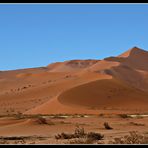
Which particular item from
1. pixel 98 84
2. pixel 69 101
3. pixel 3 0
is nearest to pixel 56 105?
pixel 69 101

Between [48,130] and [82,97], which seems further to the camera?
[82,97]

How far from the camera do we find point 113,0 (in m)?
6.55

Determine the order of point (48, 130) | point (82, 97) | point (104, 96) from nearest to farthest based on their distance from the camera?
point (48, 130) < point (82, 97) < point (104, 96)

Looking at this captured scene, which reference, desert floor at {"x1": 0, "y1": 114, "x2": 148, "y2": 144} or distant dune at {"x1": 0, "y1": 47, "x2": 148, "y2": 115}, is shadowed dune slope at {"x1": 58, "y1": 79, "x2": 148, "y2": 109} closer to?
distant dune at {"x1": 0, "y1": 47, "x2": 148, "y2": 115}

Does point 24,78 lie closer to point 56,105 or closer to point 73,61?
point 73,61

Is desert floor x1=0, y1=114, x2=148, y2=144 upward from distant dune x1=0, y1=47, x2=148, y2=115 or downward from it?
downward

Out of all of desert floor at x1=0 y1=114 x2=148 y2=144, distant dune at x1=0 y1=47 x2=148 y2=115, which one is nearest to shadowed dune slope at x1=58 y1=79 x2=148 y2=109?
distant dune at x1=0 y1=47 x2=148 y2=115

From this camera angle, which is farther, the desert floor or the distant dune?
the distant dune

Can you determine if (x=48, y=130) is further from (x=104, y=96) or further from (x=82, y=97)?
(x=104, y=96)

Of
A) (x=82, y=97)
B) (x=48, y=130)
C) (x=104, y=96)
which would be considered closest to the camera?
(x=48, y=130)

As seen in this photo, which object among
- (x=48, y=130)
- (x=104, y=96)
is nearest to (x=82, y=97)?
(x=104, y=96)

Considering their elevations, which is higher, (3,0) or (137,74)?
(137,74)

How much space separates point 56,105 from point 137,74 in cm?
5421

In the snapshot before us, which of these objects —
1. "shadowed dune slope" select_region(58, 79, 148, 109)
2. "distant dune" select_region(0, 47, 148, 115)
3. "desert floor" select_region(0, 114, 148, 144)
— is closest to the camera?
"desert floor" select_region(0, 114, 148, 144)
